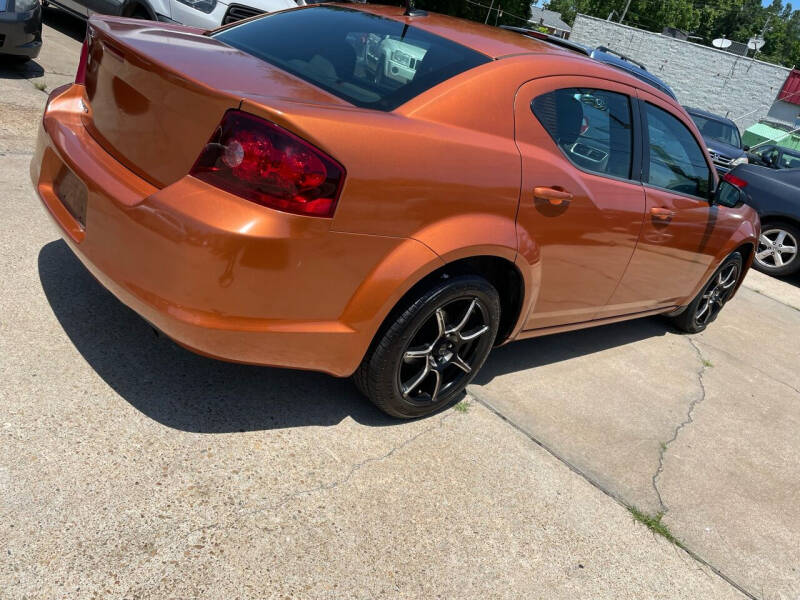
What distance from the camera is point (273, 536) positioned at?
227 centimetres

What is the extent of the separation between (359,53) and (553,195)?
103 centimetres

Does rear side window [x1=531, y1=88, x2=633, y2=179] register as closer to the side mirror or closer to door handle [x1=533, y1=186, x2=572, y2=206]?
door handle [x1=533, y1=186, x2=572, y2=206]

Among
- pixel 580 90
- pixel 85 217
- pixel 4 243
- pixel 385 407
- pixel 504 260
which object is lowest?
pixel 4 243

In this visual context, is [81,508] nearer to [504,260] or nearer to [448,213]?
[448,213]

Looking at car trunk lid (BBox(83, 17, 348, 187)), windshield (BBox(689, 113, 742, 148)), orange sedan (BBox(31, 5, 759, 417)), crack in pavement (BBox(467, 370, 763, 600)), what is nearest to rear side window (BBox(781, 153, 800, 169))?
windshield (BBox(689, 113, 742, 148))

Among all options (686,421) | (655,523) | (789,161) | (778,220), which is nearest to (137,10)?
(686,421)

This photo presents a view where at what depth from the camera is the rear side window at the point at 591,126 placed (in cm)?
314

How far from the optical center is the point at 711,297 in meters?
5.34

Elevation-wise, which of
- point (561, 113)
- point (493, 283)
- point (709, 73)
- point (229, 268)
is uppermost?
point (709, 73)

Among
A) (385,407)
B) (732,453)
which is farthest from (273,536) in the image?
(732,453)

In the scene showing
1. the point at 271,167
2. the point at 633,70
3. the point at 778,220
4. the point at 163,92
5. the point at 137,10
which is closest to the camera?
the point at 271,167

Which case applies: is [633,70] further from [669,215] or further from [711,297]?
[669,215]

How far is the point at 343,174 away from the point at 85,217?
3.38 feet

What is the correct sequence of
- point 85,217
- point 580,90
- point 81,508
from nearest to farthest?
1. point 81,508
2. point 85,217
3. point 580,90
